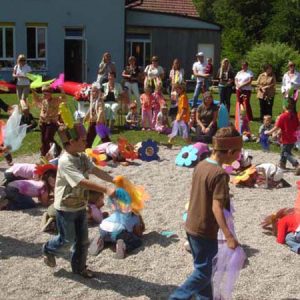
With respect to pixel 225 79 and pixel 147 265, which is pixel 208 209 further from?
pixel 225 79

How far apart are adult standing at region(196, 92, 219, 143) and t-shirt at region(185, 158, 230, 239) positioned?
23.5 ft

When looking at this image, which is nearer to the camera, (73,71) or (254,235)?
(254,235)

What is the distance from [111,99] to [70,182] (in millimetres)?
9509

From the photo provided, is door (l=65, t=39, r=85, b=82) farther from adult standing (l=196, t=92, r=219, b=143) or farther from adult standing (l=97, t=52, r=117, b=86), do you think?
adult standing (l=196, t=92, r=219, b=143)

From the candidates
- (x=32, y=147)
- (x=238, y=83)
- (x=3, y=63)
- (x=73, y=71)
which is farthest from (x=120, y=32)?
(x=32, y=147)

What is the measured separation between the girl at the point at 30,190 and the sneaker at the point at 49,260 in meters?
2.29

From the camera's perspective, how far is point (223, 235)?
14.9 ft

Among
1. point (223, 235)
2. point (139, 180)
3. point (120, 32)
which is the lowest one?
point (139, 180)

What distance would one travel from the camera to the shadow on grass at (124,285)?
5.20m

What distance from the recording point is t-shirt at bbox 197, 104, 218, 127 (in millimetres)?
11594

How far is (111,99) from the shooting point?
47.3ft

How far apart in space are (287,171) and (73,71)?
64.8 ft

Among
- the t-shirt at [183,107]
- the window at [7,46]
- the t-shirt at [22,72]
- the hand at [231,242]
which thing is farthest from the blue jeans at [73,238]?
the window at [7,46]

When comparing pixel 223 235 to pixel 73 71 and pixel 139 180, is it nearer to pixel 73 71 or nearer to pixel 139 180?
pixel 139 180
